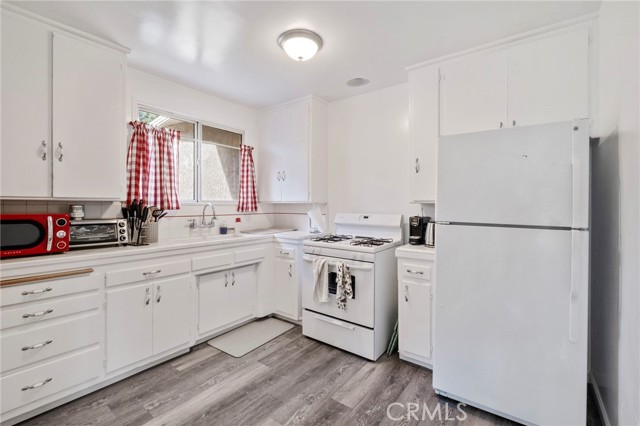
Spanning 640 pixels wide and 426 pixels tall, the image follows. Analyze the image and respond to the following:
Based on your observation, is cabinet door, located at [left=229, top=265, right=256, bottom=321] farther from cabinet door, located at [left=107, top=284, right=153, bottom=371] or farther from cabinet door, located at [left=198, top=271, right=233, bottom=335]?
cabinet door, located at [left=107, top=284, right=153, bottom=371]

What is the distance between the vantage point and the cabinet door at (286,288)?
305 centimetres

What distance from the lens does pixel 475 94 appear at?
7.41 ft

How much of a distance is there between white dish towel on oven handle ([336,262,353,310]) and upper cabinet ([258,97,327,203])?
1.11m

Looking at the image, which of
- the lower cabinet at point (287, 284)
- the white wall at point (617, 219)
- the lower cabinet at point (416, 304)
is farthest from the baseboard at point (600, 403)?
the lower cabinet at point (287, 284)

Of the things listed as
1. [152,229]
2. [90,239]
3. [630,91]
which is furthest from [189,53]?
[630,91]

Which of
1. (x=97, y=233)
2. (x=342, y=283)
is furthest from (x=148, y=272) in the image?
(x=342, y=283)

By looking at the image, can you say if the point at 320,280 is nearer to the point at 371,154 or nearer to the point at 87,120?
the point at 371,154

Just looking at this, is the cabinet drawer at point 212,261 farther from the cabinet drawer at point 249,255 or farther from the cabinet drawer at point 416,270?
the cabinet drawer at point 416,270

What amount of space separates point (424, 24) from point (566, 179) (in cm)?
134

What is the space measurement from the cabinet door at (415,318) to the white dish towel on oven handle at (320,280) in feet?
2.15

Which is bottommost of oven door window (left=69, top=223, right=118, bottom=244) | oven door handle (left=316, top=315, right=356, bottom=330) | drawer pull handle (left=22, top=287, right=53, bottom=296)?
oven door handle (left=316, top=315, right=356, bottom=330)

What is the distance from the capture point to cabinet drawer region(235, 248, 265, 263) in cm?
286

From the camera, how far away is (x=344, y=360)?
2410 millimetres

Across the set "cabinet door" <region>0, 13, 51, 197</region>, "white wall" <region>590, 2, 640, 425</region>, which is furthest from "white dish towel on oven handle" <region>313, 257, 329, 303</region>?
"cabinet door" <region>0, 13, 51, 197</region>
